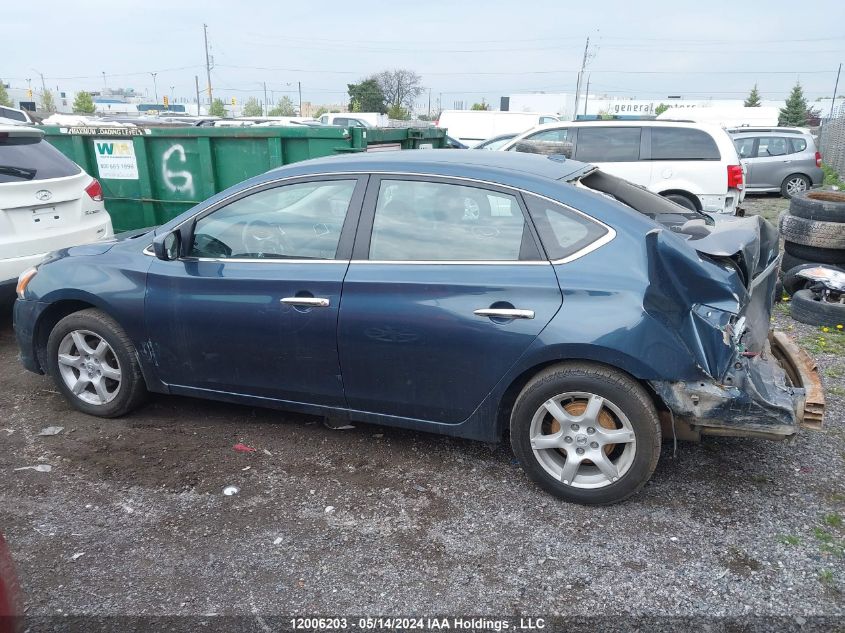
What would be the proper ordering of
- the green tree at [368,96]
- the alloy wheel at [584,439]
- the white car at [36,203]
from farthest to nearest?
the green tree at [368,96] < the white car at [36,203] < the alloy wheel at [584,439]

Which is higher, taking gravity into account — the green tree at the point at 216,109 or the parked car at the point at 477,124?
the green tree at the point at 216,109

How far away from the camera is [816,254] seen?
670 cm

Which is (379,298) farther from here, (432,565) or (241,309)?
(432,565)

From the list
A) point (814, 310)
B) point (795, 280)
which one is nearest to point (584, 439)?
point (814, 310)

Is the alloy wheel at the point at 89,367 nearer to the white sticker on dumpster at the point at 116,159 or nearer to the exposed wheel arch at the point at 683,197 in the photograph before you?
→ the white sticker on dumpster at the point at 116,159

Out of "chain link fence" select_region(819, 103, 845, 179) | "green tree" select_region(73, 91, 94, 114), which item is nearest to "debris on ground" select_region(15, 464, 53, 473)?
"chain link fence" select_region(819, 103, 845, 179)

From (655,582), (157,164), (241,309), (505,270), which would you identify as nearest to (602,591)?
(655,582)

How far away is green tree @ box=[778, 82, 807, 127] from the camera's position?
1977 inches

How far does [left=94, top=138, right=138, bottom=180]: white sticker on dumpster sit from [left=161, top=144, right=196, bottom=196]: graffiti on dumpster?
1.36 feet

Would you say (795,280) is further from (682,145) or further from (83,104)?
(83,104)

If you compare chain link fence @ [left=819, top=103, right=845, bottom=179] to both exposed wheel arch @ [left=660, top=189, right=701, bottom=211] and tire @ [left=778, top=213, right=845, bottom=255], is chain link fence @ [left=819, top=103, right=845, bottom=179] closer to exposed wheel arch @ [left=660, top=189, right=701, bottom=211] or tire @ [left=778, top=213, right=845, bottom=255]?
exposed wheel arch @ [left=660, top=189, right=701, bottom=211]

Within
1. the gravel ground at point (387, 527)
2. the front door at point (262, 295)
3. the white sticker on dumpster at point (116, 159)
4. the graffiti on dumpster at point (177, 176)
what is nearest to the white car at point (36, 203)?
the graffiti on dumpster at point (177, 176)

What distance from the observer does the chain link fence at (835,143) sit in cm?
1964

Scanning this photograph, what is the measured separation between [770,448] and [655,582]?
1.54m
